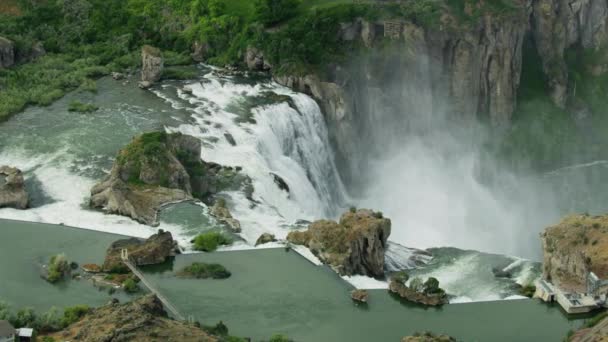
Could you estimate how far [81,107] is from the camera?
9800 cm

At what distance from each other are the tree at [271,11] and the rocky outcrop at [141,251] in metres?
51.5

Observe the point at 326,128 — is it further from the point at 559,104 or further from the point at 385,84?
the point at 559,104

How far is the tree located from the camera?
117 metres

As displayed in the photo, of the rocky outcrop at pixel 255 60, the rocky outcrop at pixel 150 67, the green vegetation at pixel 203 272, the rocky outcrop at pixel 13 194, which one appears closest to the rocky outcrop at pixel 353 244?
the green vegetation at pixel 203 272

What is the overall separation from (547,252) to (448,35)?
5249 cm

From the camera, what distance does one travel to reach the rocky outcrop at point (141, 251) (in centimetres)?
6797

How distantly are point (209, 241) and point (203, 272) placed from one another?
4054 millimetres

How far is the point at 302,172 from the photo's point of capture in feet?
313

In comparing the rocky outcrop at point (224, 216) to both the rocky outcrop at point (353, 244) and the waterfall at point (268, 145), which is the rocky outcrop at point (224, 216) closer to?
the waterfall at point (268, 145)

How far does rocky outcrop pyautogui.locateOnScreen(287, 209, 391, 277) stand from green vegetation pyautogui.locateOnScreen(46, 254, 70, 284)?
16967 millimetres

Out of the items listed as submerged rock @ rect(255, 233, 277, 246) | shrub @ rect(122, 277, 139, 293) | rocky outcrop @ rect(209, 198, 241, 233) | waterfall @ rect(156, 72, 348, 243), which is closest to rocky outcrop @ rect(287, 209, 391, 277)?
submerged rock @ rect(255, 233, 277, 246)

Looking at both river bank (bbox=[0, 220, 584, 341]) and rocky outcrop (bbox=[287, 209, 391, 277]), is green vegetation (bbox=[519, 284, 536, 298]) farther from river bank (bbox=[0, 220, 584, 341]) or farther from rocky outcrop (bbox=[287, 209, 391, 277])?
rocky outcrop (bbox=[287, 209, 391, 277])

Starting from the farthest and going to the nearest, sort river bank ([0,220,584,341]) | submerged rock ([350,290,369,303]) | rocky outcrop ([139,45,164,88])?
1. rocky outcrop ([139,45,164,88])
2. submerged rock ([350,290,369,303])
3. river bank ([0,220,584,341])

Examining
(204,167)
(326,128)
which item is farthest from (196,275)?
(326,128)
